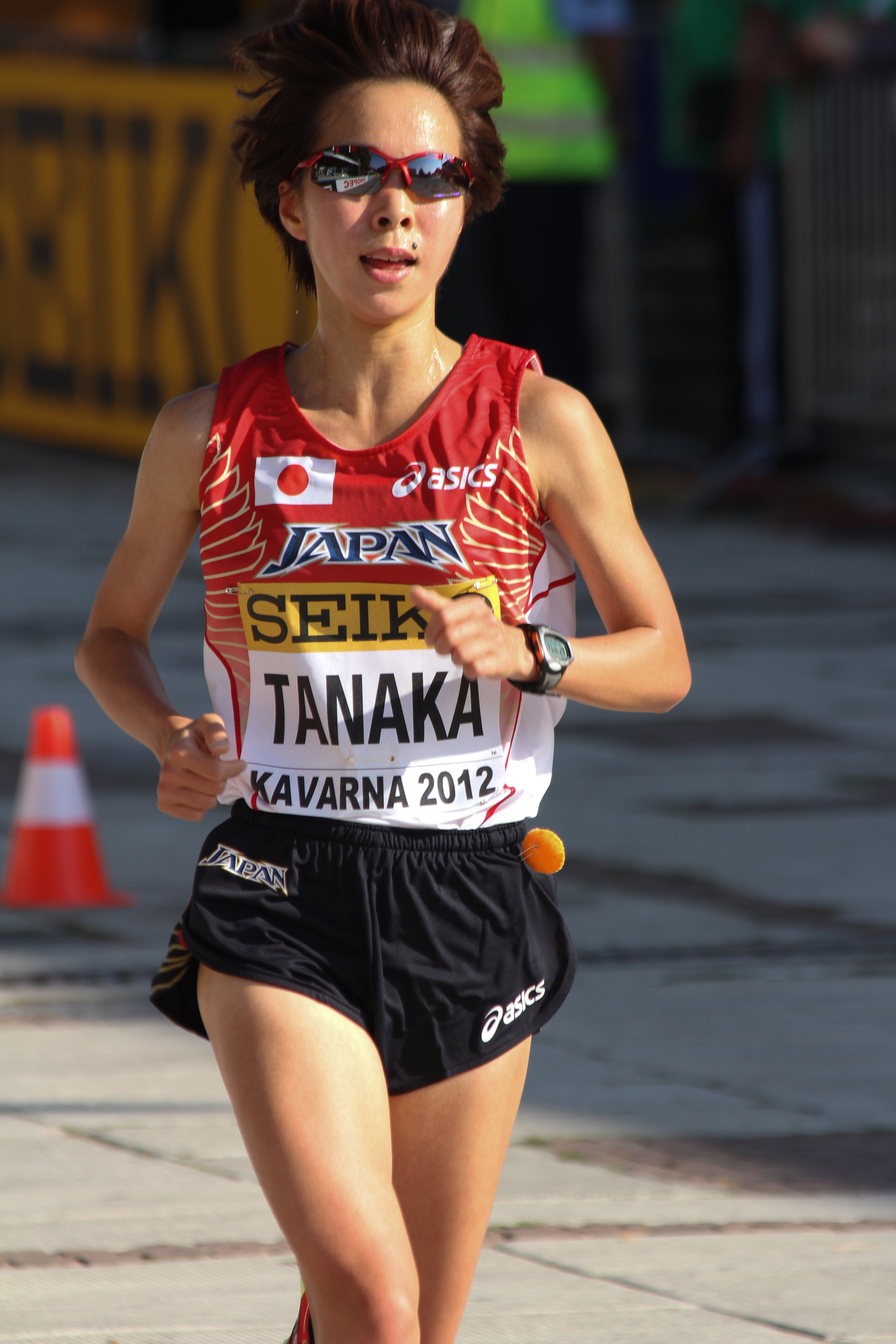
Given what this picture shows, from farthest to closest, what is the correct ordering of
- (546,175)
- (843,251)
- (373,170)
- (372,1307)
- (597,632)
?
(546,175) → (843,251) → (597,632) → (373,170) → (372,1307)

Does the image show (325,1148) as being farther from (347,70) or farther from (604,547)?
(347,70)

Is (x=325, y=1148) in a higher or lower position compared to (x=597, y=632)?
higher

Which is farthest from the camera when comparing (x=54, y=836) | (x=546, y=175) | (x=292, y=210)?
(x=546, y=175)

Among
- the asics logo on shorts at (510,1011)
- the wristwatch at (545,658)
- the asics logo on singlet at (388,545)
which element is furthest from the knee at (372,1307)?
the asics logo on singlet at (388,545)

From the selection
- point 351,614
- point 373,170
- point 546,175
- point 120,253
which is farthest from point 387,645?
point 120,253

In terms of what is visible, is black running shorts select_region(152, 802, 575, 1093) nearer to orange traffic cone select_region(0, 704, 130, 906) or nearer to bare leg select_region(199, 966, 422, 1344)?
bare leg select_region(199, 966, 422, 1344)

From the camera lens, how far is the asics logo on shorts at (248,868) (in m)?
2.89

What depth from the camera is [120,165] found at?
1582cm

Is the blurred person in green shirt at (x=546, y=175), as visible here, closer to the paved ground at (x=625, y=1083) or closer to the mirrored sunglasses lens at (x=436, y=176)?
the paved ground at (x=625, y=1083)

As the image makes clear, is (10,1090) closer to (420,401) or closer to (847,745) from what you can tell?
(420,401)

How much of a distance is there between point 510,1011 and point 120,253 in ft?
45.2

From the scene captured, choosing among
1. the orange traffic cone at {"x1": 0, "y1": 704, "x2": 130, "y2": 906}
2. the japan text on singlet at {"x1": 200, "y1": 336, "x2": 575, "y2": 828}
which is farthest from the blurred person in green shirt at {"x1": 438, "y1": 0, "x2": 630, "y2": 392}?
the japan text on singlet at {"x1": 200, "y1": 336, "x2": 575, "y2": 828}

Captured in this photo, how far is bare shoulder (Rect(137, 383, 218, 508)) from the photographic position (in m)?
2.98

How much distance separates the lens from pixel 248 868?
2918 millimetres
